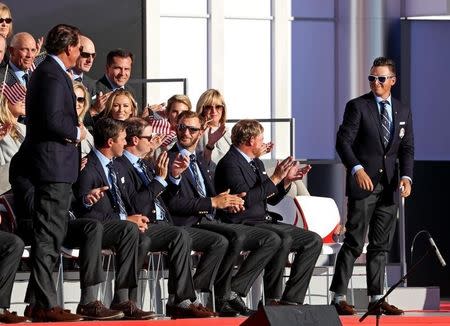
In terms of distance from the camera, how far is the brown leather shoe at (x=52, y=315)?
9062 mm

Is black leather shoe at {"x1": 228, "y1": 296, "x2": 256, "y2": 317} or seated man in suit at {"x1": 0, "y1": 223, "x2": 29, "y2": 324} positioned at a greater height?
seated man in suit at {"x1": 0, "y1": 223, "x2": 29, "y2": 324}

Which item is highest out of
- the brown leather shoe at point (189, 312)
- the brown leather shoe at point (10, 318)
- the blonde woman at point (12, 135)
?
the blonde woman at point (12, 135)

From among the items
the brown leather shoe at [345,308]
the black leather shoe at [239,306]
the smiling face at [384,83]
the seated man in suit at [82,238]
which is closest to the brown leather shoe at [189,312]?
the black leather shoe at [239,306]

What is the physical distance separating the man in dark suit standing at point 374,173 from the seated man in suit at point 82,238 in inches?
80.0

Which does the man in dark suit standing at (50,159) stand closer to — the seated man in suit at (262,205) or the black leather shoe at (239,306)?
the black leather shoe at (239,306)

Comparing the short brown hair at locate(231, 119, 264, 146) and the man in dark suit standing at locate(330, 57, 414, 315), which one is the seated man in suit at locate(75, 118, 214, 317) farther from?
the man in dark suit standing at locate(330, 57, 414, 315)

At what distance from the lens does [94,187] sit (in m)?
9.86

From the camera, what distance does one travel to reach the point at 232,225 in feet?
34.8

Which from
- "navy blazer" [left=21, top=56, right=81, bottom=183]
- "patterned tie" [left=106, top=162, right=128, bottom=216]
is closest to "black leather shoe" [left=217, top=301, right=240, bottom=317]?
"patterned tie" [left=106, top=162, right=128, bottom=216]

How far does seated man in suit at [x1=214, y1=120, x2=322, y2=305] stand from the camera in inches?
418

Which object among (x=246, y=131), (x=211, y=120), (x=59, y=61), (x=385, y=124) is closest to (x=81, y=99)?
(x=59, y=61)

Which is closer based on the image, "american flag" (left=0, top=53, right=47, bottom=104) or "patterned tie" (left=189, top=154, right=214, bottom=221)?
"american flag" (left=0, top=53, right=47, bottom=104)

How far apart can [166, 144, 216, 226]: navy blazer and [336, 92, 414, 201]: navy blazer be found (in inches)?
37.6

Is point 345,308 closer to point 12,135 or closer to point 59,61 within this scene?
point 12,135
